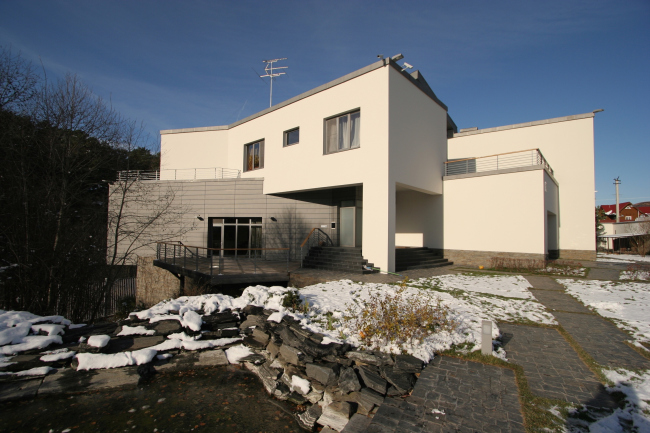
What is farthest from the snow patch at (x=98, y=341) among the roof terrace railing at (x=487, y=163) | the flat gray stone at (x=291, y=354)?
the roof terrace railing at (x=487, y=163)

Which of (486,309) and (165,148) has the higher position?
(165,148)

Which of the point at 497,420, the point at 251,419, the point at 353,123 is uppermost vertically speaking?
the point at 353,123

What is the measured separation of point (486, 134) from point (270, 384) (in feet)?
57.8

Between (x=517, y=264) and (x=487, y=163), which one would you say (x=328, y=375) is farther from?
(x=487, y=163)

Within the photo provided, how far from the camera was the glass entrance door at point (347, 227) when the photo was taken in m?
14.7

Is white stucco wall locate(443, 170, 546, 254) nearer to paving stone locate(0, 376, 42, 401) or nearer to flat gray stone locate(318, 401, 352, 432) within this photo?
flat gray stone locate(318, 401, 352, 432)

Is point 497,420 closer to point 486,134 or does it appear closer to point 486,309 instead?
point 486,309

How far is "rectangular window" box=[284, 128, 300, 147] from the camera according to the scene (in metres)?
14.9

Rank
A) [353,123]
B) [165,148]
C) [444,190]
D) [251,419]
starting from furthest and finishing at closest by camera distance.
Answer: [165,148] < [444,190] < [353,123] < [251,419]

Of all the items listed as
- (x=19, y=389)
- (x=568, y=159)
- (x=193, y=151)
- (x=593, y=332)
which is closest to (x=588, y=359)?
(x=593, y=332)

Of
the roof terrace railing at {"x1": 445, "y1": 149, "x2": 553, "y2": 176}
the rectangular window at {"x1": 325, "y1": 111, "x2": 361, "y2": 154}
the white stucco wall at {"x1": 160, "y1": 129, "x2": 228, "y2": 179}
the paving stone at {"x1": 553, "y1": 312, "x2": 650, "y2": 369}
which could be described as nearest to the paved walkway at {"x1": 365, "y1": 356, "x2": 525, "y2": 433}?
the paving stone at {"x1": 553, "y1": 312, "x2": 650, "y2": 369}

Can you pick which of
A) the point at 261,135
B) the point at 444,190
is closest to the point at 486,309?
the point at 444,190

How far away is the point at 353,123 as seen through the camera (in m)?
12.8

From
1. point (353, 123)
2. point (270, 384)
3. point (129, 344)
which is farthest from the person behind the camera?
point (353, 123)
